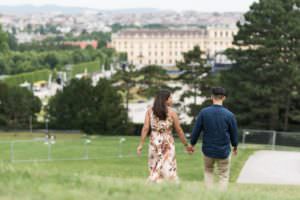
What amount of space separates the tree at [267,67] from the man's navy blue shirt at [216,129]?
2954 centimetres

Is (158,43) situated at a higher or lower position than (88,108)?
lower

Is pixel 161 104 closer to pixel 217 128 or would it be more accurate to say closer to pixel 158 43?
pixel 217 128

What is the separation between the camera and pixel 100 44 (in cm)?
17425

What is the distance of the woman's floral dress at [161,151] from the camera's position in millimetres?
9195

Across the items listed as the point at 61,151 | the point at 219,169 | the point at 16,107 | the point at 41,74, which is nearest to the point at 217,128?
the point at 219,169

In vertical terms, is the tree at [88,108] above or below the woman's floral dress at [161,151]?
below

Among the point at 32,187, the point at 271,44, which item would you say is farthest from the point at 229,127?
the point at 271,44

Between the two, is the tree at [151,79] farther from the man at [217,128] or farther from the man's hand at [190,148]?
the man at [217,128]

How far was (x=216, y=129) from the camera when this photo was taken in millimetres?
9016

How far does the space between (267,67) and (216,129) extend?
31359 millimetres

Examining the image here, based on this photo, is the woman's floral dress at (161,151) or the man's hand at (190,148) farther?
the man's hand at (190,148)

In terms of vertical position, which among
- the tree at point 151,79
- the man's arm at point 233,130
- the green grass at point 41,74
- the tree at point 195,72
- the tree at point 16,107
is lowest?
the green grass at point 41,74

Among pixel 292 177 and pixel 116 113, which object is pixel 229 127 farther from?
pixel 116 113

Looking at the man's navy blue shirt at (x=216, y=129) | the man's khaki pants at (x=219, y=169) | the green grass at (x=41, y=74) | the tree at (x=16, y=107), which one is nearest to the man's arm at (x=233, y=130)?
the man's navy blue shirt at (x=216, y=129)
